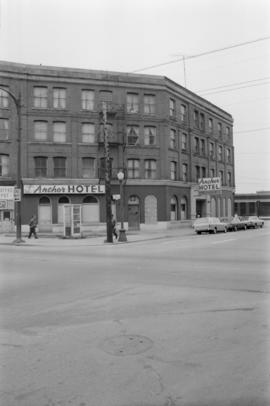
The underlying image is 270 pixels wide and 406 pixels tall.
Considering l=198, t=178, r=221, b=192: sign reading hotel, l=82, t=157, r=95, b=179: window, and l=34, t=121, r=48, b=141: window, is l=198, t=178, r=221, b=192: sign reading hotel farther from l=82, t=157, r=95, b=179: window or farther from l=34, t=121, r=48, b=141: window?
l=34, t=121, r=48, b=141: window

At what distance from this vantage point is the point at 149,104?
3897 cm

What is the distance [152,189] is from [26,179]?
11.2 meters

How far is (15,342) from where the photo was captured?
551 centimetres

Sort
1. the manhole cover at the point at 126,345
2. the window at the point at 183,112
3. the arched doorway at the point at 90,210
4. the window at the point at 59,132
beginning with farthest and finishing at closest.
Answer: the window at the point at 183,112
the arched doorway at the point at 90,210
the window at the point at 59,132
the manhole cover at the point at 126,345

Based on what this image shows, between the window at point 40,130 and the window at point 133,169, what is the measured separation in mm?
7800

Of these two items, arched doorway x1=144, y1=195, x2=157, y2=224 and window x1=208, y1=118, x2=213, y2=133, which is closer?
arched doorway x1=144, y1=195, x2=157, y2=224

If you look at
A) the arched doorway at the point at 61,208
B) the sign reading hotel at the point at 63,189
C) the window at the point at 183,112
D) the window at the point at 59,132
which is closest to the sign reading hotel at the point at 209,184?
the window at the point at 183,112

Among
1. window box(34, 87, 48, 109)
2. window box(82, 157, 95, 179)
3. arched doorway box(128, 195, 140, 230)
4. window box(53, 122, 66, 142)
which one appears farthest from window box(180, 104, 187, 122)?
window box(34, 87, 48, 109)

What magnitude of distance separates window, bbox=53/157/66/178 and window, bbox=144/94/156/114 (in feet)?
29.6

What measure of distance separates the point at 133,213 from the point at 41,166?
9116mm

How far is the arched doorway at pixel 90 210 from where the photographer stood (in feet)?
121

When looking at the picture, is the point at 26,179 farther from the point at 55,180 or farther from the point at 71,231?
the point at 71,231

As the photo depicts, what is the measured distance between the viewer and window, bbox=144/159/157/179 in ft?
126

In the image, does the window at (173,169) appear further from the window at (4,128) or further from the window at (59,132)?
the window at (4,128)
